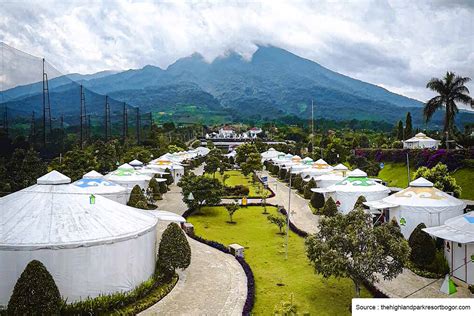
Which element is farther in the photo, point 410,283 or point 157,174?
point 157,174

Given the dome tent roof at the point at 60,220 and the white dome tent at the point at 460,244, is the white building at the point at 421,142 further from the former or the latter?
the dome tent roof at the point at 60,220

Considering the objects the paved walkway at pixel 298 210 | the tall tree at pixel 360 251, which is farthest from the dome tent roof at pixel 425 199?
the tall tree at pixel 360 251

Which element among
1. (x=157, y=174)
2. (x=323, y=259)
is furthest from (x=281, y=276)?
(x=157, y=174)

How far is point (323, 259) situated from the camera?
1154 centimetres

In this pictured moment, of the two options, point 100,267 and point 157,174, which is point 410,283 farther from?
point 157,174

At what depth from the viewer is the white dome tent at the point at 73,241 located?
11312mm

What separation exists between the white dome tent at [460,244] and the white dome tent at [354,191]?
951 cm

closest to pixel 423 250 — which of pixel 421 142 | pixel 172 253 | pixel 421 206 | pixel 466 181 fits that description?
pixel 421 206

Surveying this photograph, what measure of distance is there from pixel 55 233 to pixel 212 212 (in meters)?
16.1

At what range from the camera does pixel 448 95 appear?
1391 inches

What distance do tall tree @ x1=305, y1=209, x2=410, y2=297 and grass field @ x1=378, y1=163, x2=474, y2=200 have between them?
1997 cm

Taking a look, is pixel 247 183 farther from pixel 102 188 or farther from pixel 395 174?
pixel 102 188

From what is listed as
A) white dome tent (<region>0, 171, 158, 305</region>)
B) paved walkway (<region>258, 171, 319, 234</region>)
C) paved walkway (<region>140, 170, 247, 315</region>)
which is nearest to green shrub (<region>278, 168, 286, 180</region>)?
paved walkway (<region>258, 171, 319, 234</region>)

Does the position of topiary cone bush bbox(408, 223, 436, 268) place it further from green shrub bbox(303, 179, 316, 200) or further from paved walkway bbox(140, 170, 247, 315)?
green shrub bbox(303, 179, 316, 200)
